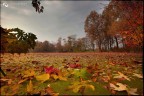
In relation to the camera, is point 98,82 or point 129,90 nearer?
point 129,90

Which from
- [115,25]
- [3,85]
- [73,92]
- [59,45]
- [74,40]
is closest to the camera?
[73,92]

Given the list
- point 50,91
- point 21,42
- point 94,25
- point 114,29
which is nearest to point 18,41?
point 21,42

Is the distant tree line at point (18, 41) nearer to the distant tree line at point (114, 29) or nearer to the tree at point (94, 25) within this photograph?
the distant tree line at point (114, 29)

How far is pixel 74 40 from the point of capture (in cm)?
6625

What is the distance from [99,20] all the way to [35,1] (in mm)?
37328

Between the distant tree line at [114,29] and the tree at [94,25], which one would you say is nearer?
the distant tree line at [114,29]

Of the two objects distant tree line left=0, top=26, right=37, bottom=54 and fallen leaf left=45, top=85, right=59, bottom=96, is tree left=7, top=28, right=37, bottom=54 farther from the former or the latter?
fallen leaf left=45, top=85, right=59, bottom=96

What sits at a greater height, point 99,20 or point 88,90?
point 99,20

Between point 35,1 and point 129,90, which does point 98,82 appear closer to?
point 129,90

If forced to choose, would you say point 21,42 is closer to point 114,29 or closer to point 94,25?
point 114,29

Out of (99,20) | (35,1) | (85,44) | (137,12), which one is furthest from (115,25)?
(85,44)

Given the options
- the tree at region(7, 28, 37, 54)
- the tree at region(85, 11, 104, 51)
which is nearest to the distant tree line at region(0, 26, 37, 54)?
the tree at region(7, 28, 37, 54)

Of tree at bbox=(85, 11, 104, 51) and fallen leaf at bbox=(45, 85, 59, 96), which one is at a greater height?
tree at bbox=(85, 11, 104, 51)

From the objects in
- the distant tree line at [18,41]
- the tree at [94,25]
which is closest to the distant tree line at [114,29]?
the tree at [94,25]
